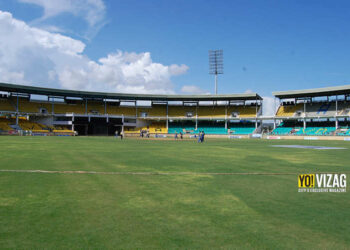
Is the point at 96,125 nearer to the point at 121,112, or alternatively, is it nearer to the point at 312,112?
the point at 121,112

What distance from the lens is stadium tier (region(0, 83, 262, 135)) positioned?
61.5 m

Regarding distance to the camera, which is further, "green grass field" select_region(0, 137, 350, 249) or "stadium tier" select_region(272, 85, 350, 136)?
"stadium tier" select_region(272, 85, 350, 136)

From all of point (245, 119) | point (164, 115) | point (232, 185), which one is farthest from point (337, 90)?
point (232, 185)

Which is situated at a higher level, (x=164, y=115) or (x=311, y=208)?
(x=164, y=115)

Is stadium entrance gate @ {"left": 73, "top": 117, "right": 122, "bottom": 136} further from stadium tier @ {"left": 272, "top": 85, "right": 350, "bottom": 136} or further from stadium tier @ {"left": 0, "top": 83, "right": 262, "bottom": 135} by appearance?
stadium tier @ {"left": 272, "top": 85, "right": 350, "bottom": 136}

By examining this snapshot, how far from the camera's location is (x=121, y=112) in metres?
71.7

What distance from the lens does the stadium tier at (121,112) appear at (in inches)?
2423

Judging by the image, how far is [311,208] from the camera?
5.11 m

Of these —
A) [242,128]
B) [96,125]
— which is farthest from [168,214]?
[96,125]

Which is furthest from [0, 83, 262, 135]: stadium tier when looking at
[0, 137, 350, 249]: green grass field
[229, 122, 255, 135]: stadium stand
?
[0, 137, 350, 249]: green grass field

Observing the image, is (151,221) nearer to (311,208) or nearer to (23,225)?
(23,225)

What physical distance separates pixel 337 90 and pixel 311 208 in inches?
2310

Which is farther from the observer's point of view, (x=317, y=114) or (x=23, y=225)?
(x=317, y=114)

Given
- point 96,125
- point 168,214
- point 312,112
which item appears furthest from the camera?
point 96,125
